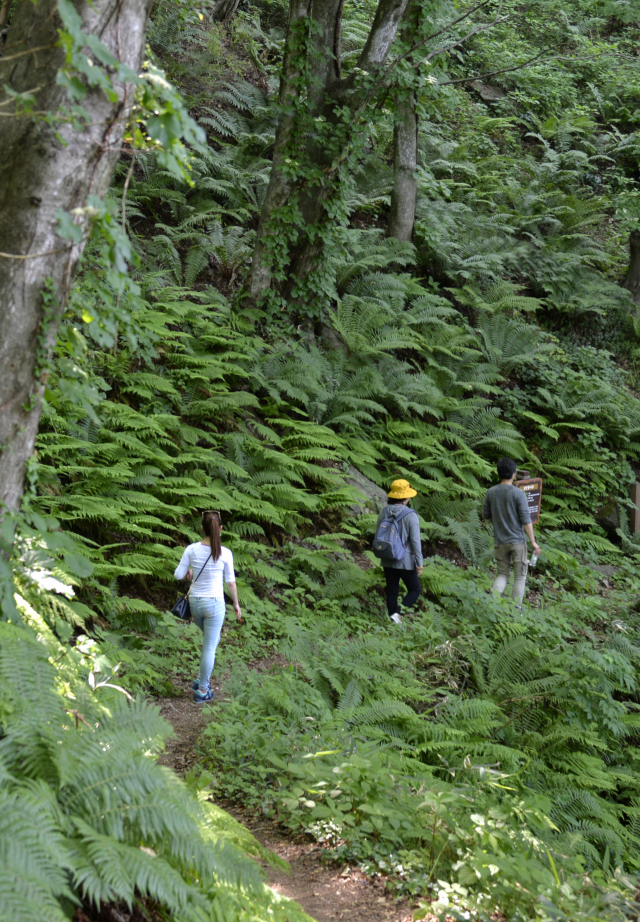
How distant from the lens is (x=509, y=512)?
24.4 feet

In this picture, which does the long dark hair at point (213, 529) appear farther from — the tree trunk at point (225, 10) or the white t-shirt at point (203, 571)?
the tree trunk at point (225, 10)

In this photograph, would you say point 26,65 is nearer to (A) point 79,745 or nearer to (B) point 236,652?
(A) point 79,745

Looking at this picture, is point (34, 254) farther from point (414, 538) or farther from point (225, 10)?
point (225, 10)

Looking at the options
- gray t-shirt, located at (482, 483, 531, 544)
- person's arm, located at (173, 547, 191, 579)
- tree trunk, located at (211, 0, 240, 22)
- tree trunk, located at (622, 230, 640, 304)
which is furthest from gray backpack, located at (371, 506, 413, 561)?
tree trunk, located at (211, 0, 240, 22)

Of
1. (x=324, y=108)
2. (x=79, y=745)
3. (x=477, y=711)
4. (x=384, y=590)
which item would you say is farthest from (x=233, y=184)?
(x=79, y=745)

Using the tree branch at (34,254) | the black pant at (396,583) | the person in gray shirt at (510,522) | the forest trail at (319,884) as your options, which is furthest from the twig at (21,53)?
the person in gray shirt at (510,522)

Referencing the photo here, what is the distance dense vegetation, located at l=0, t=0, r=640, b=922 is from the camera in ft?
8.36

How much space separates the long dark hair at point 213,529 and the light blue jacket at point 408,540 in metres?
2.47

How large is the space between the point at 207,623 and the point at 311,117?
6.85 m

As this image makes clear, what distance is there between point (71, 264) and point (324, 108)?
25.6 feet

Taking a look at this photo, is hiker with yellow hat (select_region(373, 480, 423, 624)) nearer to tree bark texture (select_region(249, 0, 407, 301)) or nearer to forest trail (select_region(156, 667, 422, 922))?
forest trail (select_region(156, 667, 422, 922))

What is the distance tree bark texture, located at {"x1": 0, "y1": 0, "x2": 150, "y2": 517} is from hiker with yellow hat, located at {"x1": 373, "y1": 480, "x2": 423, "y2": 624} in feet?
15.6

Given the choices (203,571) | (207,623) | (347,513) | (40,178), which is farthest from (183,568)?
(347,513)

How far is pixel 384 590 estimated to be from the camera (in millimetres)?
7828
